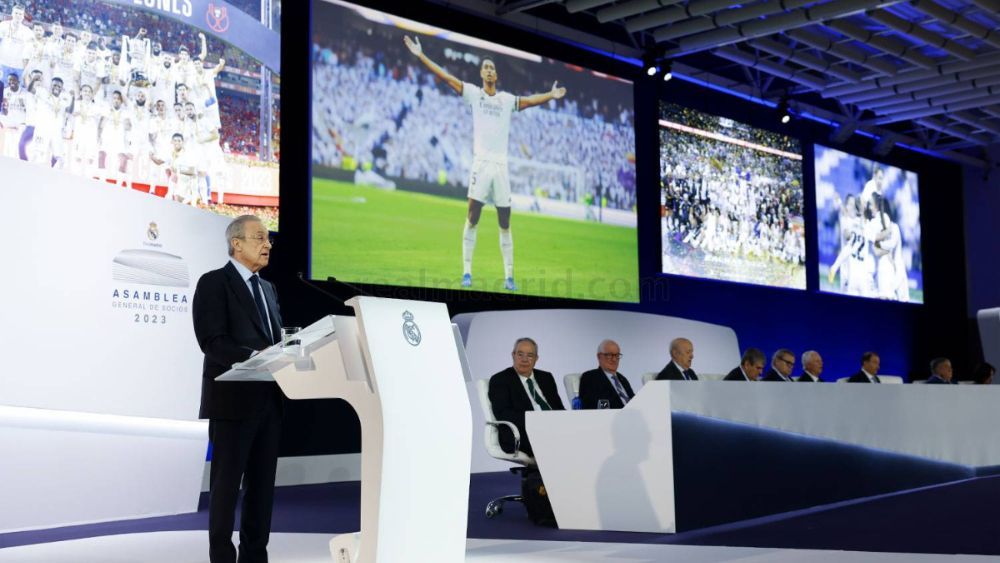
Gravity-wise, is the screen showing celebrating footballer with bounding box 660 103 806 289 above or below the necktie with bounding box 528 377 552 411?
above

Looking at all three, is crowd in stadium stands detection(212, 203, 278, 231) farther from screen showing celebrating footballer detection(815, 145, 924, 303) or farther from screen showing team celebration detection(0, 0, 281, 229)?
screen showing celebrating footballer detection(815, 145, 924, 303)

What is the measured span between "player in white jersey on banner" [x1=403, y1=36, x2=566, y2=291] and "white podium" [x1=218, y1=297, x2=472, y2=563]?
20.7 ft

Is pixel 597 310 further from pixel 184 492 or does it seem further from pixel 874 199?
pixel 874 199

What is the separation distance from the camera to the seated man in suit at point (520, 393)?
20.2ft

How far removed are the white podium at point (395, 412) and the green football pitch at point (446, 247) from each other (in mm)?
5412

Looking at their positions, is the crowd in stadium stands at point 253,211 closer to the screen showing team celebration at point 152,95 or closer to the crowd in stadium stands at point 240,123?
the screen showing team celebration at point 152,95

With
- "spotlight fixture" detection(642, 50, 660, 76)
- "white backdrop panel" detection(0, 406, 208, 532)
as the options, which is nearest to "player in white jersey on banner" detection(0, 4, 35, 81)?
"white backdrop panel" detection(0, 406, 208, 532)

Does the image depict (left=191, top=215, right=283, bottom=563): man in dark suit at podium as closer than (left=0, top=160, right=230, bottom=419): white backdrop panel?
Yes

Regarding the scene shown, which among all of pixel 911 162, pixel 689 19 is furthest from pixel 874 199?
pixel 689 19

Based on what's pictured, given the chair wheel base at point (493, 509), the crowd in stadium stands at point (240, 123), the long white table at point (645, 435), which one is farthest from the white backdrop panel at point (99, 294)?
the long white table at point (645, 435)

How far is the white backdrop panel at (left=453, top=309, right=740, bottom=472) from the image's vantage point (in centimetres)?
916

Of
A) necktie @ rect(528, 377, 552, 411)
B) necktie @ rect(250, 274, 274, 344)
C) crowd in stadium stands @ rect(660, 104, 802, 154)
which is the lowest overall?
necktie @ rect(528, 377, 552, 411)

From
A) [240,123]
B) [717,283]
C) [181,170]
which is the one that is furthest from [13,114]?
[717,283]

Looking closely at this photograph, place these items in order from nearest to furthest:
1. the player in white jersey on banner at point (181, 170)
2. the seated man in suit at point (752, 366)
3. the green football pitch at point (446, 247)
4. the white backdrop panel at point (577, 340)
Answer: the seated man in suit at point (752, 366) < the player in white jersey on banner at point (181, 170) < the green football pitch at point (446, 247) < the white backdrop panel at point (577, 340)
